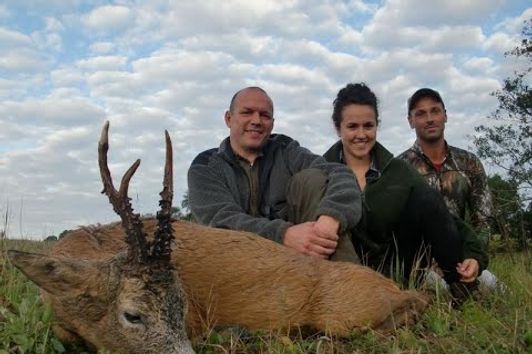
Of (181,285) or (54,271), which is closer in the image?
(54,271)

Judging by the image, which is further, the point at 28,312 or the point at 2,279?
the point at 2,279

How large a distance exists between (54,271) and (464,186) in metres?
5.94

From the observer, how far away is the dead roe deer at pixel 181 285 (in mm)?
3965

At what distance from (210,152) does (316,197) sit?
1359mm

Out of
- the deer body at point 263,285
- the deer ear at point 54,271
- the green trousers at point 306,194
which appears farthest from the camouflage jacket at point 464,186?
the deer ear at point 54,271

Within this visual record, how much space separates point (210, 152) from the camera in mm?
6664

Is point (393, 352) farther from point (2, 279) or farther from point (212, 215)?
point (2, 279)

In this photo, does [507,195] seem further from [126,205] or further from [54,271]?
[54,271]

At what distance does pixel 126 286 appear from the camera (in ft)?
13.1

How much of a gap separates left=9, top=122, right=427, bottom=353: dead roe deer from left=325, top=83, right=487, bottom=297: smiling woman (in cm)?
93

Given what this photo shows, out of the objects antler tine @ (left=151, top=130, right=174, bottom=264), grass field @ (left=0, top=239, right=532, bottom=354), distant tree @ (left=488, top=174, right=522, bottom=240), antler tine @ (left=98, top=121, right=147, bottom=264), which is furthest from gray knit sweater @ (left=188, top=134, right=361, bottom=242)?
distant tree @ (left=488, top=174, right=522, bottom=240)

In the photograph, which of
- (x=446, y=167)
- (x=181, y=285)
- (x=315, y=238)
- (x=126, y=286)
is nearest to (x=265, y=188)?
(x=315, y=238)

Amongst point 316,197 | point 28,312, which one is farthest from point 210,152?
point 28,312

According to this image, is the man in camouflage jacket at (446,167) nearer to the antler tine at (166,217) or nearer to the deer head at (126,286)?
the antler tine at (166,217)
